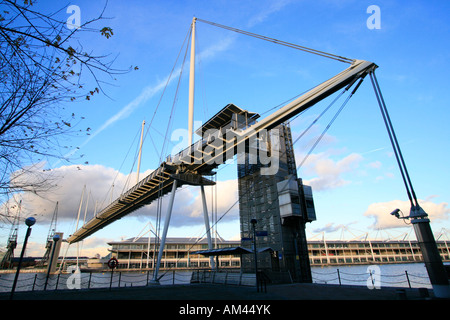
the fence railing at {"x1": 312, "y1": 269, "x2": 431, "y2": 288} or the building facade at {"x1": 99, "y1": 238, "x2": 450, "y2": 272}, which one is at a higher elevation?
the building facade at {"x1": 99, "y1": 238, "x2": 450, "y2": 272}

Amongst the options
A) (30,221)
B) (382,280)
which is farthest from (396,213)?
(382,280)

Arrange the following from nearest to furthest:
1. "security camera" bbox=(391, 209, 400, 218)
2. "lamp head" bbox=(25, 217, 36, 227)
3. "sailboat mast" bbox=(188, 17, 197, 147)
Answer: "security camera" bbox=(391, 209, 400, 218), "lamp head" bbox=(25, 217, 36, 227), "sailboat mast" bbox=(188, 17, 197, 147)

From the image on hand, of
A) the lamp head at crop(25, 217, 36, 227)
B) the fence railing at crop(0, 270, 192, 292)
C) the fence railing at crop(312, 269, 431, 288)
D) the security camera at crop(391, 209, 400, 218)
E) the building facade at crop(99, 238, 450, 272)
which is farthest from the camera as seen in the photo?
the building facade at crop(99, 238, 450, 272)

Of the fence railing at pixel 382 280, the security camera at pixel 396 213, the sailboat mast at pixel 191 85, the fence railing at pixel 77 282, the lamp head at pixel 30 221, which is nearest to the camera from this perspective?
the security camera at pixel 396 213

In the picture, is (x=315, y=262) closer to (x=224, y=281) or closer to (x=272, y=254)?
(x=272, y=254)

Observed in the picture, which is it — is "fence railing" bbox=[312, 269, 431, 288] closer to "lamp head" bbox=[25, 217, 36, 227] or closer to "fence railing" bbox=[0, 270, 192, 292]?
"fence railing" bbox=[0, 270, 192, 292]

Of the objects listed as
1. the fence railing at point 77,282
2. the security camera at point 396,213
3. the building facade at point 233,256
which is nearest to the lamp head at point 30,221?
the fence railing at point 77,282

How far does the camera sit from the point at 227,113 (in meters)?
24.1

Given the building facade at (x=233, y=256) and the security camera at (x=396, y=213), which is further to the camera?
the building facade at (x=233, y=256)

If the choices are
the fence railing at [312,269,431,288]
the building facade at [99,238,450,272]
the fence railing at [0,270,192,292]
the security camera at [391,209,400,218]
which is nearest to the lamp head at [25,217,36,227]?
the fence railing at [0,270,192,292]

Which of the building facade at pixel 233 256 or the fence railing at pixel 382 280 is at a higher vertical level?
the building facade at pixel 233 256

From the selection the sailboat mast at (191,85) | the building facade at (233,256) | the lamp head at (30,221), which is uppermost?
the sailboat mast at (191,85)

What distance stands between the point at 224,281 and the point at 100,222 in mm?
49699

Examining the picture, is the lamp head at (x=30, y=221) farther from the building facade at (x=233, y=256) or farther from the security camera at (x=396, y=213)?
the building facade at (x=233, y=256)
